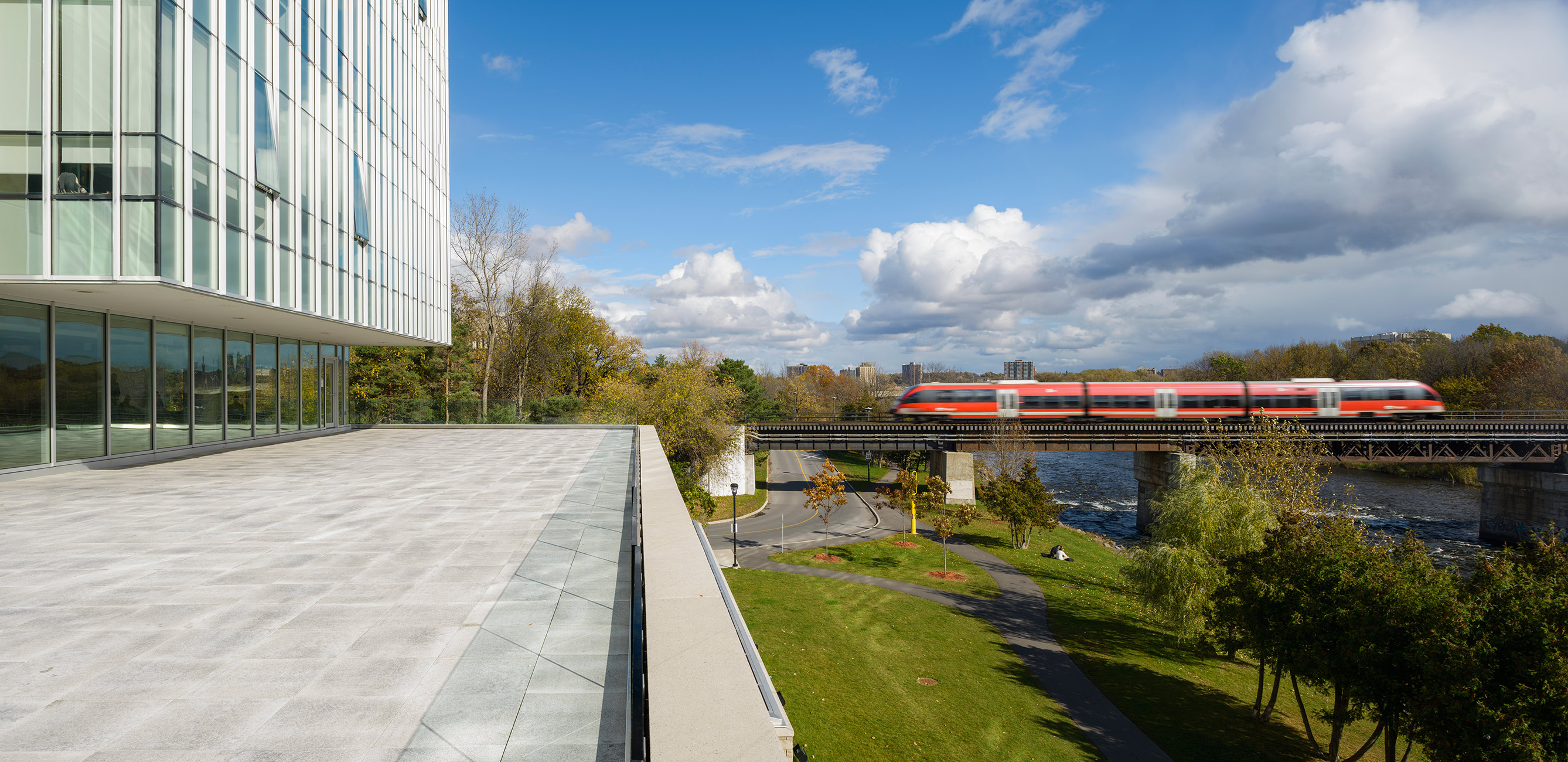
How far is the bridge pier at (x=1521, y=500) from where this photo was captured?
4162 cm

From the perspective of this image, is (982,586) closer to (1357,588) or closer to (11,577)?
(1357,588)

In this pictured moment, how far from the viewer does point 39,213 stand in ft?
38.1

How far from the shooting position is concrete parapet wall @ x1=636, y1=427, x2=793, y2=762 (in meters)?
2.36

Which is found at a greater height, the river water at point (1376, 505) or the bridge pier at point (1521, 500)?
the bridge pier at point (1521, 500)

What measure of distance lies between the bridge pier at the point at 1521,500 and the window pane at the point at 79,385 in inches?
2690

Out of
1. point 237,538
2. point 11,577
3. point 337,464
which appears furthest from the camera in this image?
point 337,464

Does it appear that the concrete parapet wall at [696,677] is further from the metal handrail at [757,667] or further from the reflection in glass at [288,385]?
the reflection in glass at [288,385]

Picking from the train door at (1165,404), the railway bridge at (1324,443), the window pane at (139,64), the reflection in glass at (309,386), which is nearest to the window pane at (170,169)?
the window pane at (139,64)

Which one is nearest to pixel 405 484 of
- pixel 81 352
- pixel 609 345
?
pixel 81 352

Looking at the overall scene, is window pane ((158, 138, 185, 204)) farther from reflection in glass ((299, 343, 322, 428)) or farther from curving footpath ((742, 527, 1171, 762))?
curving footpath ((742, 527, 1171, 762))

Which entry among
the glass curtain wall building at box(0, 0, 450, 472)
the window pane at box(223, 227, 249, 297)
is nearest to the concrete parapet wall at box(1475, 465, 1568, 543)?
the window pane at box(223, 227, 249, 297)

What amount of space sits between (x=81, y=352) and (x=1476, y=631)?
2873 cm

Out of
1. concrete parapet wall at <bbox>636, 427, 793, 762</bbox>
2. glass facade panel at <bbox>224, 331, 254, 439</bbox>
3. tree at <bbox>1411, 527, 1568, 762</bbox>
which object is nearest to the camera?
concrete parapet wall at <bbox>636, 427, 793, 762</bbox>

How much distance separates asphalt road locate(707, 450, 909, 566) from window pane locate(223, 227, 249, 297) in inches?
852
